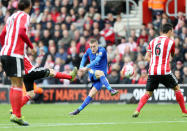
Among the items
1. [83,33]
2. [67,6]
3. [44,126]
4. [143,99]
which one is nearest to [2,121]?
[44,126]

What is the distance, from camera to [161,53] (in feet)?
36.7

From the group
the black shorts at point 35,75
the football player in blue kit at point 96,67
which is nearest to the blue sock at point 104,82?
the football player in blue kit at point 96,67

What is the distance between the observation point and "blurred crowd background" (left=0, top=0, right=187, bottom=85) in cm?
1789

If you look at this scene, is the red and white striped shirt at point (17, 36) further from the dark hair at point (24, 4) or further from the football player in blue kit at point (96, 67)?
the football player in blue kit at point (96, 67)

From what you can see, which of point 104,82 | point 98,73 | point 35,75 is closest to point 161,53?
point 104,82

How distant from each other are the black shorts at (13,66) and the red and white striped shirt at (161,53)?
10.9ft

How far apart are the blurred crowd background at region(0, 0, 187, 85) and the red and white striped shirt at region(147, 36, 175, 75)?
5.61 m

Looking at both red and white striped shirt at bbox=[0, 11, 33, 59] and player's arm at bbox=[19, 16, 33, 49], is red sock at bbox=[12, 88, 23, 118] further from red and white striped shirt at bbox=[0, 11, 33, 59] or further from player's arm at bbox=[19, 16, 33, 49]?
player's arm at bbox=[19, 16, 33, 49]

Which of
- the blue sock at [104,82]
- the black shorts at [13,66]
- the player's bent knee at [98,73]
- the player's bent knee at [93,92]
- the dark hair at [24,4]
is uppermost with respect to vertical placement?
the dark hair at [24,4]

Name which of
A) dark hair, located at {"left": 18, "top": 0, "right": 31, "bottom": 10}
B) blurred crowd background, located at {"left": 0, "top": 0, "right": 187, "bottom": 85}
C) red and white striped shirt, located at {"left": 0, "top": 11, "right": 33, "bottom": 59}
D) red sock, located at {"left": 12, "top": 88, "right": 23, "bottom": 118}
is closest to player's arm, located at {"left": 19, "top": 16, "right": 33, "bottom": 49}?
red and white striped shirt, located at {"left": 0, "top": 11, "right": 33, "bottom": 59}

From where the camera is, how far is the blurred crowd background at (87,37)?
58.7 feet

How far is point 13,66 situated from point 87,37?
11.2 metres

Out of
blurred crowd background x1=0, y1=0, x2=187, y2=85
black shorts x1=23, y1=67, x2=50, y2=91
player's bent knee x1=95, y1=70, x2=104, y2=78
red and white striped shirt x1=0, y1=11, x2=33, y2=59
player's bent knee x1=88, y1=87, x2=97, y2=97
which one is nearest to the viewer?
red and white striped shirt x1=0, y1=11, x2=33, y2=59

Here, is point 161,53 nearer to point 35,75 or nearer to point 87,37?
point 35,75
